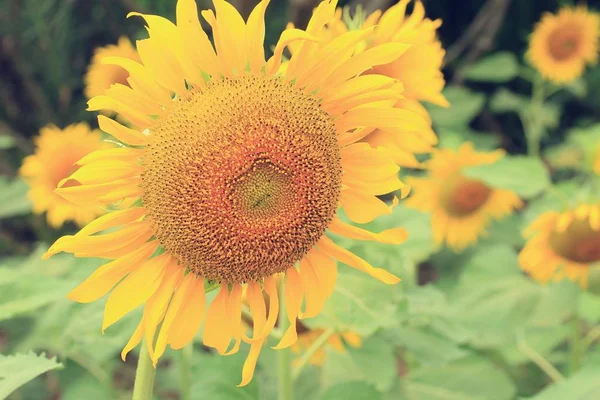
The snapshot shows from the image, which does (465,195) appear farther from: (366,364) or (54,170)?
(54,170)

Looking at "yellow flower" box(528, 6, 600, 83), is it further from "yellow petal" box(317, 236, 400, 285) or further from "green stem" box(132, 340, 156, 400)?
"green stem" box(132, 340, 156, 400)

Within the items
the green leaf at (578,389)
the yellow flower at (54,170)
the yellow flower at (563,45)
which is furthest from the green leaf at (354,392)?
the yellow flower at (563,45)

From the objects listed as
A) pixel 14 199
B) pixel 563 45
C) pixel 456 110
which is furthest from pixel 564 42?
pixel 14 199

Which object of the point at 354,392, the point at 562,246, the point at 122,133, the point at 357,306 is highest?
the point at 122,133

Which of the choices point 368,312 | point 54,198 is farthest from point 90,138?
point 368,312

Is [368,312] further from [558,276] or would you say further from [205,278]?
[558,276]

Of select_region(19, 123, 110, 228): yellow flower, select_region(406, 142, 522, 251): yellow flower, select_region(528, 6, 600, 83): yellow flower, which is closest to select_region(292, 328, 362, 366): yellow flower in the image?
select_region(406, 142, 522, 251): yellow flower
